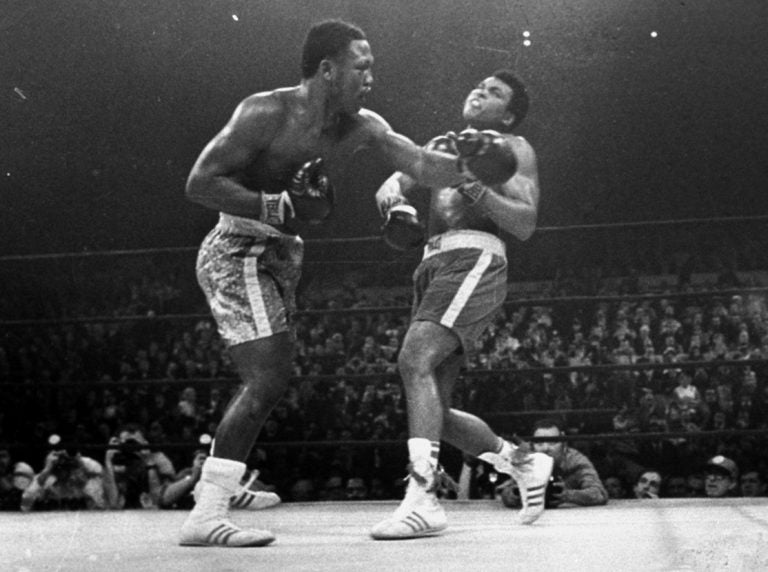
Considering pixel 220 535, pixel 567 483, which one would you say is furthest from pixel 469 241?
pixel 567 483

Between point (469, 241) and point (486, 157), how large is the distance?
0.45m

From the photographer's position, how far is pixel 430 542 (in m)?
2.29

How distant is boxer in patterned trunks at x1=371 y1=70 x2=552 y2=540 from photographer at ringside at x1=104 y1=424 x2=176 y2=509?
2403 millimetres

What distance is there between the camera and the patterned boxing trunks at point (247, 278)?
234 centimetres

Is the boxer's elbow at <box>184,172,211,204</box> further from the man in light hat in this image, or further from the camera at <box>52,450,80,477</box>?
the man in light hat

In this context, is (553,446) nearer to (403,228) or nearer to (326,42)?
(403,228)

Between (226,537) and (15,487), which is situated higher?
(226,537)

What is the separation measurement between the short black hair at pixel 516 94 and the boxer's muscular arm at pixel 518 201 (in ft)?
0.63

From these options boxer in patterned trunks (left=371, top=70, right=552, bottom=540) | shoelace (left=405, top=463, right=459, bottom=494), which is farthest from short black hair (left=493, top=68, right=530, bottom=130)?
shoelace (left=405, top=463, right=459, bottom=494)

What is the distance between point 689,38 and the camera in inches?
290

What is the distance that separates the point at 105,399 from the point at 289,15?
308 cm

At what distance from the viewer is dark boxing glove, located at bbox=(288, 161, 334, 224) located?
225 centimetres

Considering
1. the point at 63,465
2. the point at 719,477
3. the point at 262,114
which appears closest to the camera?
the point at 262,114

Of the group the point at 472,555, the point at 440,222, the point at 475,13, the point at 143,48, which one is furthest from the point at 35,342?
the point at 472,555
